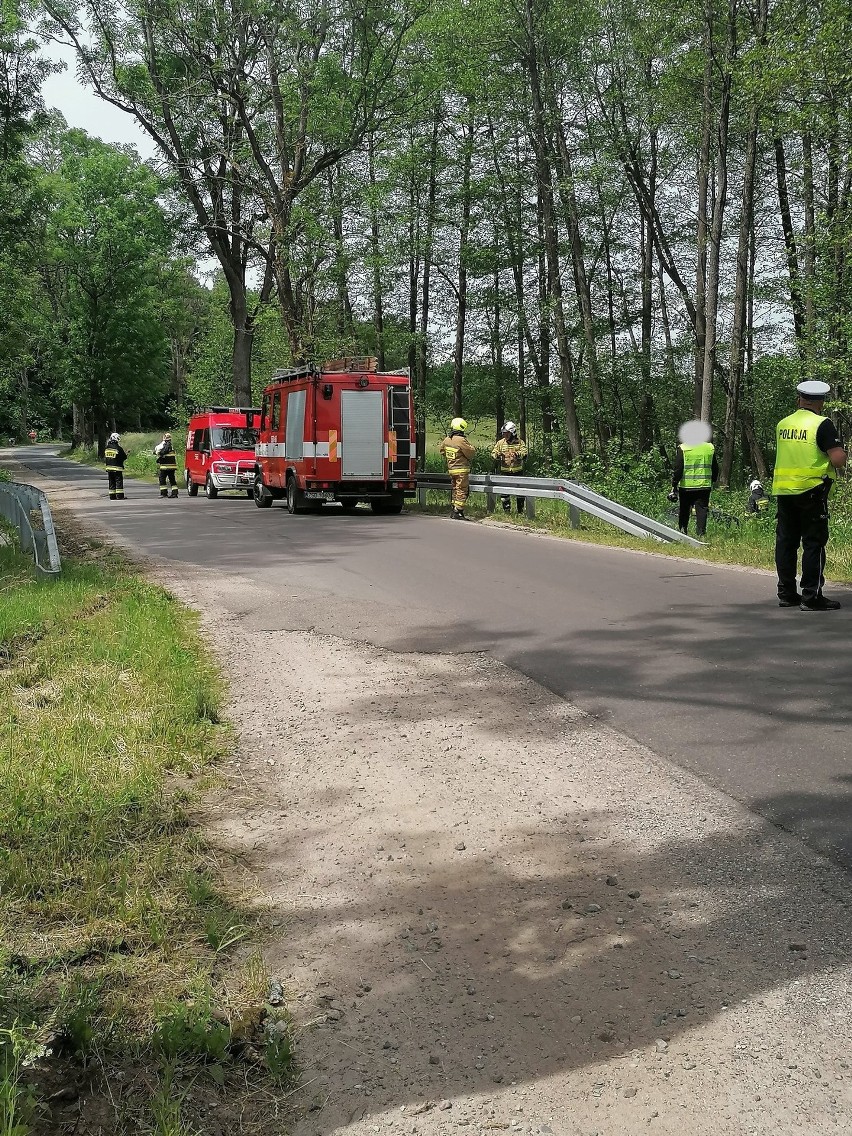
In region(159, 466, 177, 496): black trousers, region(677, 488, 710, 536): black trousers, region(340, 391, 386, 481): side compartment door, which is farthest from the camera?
region(159, 466, 177, 496): black trousers

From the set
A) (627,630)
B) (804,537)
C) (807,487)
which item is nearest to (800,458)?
(807,487)

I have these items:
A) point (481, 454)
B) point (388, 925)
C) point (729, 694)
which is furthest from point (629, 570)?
point (481, 454)

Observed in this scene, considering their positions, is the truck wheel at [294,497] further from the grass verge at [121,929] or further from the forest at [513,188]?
the grass verge at [121,929]

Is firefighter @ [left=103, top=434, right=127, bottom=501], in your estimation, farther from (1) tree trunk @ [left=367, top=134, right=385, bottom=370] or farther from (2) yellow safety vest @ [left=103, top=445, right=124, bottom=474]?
(1) tree trunk @ [left=367, top=134, right=385, bottom=370]

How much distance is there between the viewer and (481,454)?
134ft

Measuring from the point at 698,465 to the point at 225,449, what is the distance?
732 inches

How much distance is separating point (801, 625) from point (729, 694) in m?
2.31

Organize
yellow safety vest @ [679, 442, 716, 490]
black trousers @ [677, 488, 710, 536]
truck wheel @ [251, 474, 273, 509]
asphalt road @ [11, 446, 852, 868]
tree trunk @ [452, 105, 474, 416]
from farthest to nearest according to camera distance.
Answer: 1. tree trunk @ [452, 105, 474, 416]
2. truck wheel @ [251, 474, 273, 509]
3. black trousers @ [677, 488, 710, 536]
4. yellow safety vest @ [679, 442, 716, 490]
5. asphalt road @ [11, 446, 852, 868]

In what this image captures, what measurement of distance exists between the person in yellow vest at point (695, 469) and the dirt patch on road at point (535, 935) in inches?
387

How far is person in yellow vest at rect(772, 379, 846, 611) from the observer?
358 inches

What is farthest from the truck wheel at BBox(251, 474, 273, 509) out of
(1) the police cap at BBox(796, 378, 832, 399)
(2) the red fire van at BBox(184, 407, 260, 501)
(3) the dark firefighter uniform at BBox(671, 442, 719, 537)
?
(1) the police cap at BBox(796, 378, 832, 399)

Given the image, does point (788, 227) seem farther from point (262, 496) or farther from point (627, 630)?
point (627, 630)

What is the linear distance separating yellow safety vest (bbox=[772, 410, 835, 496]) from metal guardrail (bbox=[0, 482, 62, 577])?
24.3 ft

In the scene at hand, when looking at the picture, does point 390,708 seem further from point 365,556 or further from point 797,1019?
point 365,556
